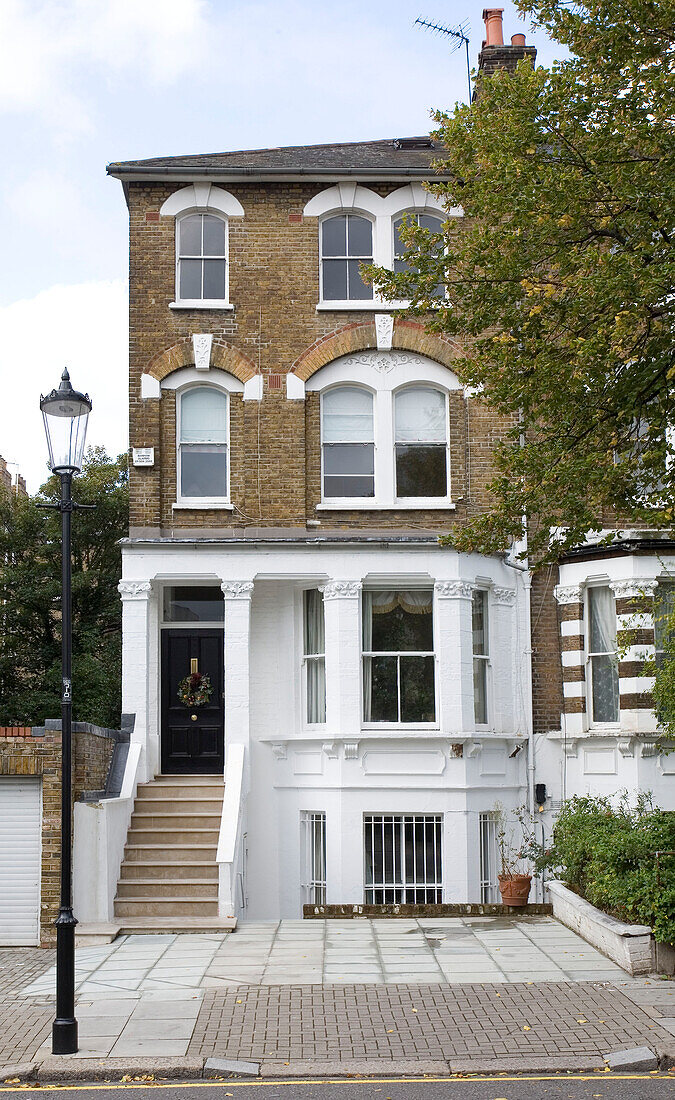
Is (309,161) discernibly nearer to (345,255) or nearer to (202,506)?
(345,255)

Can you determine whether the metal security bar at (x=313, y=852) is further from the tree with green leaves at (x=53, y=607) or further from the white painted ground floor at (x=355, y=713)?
the tree with green leaves at (x=53, y=607)

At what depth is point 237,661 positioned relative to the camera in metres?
18.0

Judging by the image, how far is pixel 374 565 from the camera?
59.9ft

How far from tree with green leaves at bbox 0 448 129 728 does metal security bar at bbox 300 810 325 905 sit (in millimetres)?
9323

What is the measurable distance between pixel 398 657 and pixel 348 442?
363 cm

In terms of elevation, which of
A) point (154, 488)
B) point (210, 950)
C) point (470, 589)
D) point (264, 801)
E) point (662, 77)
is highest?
point (662, 77)

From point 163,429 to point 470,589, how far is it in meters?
5.53

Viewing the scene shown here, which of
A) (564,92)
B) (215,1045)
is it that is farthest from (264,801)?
(564,92)

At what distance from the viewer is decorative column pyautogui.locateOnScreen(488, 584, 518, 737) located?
1877 cm

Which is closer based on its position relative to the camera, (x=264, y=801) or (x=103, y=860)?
(x=103, y=860)

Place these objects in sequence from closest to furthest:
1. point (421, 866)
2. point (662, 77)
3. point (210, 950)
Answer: point (662, 77)
point (210, 950)
point (421, 866)

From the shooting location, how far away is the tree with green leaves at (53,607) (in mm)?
26703

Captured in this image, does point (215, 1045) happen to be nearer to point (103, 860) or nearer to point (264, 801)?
point (103, 860)

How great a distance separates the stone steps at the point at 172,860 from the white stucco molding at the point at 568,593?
6150 millimetres
